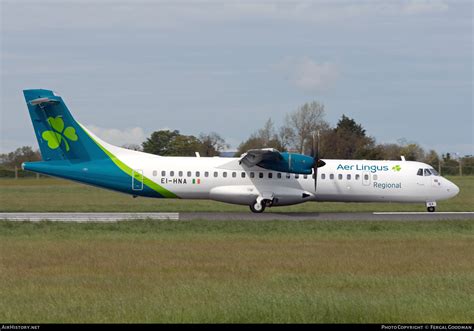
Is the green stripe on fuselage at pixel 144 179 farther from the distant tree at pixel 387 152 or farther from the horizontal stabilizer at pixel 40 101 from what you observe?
the distant tree at pixel 387 152

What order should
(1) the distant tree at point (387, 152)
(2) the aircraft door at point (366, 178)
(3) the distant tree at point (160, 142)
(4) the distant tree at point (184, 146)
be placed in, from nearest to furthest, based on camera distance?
(2) the aircraft door at point (366, 178), (1) the distant tree at point (387, 152), (4) the distant tree at point (184, 146), (3) the distant tree at point (160, 142)

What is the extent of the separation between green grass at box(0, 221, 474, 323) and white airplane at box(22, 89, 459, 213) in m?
6.51

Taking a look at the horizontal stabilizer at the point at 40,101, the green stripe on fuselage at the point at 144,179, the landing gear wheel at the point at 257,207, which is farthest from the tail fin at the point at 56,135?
the landing gear wheel at the point at 257,207

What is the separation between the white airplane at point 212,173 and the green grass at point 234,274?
6507mm

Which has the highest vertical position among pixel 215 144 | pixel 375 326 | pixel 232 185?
pixel 215 144

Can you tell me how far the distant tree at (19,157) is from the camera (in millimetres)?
93375

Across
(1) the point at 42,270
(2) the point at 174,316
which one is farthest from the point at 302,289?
(1) the point at 42,270

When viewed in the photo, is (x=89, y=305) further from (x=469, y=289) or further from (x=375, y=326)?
→ (x=469, y=289)

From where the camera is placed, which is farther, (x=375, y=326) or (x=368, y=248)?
(x=368, y=248)

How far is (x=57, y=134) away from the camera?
112 feet

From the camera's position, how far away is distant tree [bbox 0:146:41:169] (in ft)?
306

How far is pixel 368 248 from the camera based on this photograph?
21453 millimetres

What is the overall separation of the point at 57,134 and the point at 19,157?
64.7 m

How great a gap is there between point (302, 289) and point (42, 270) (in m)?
6.02
